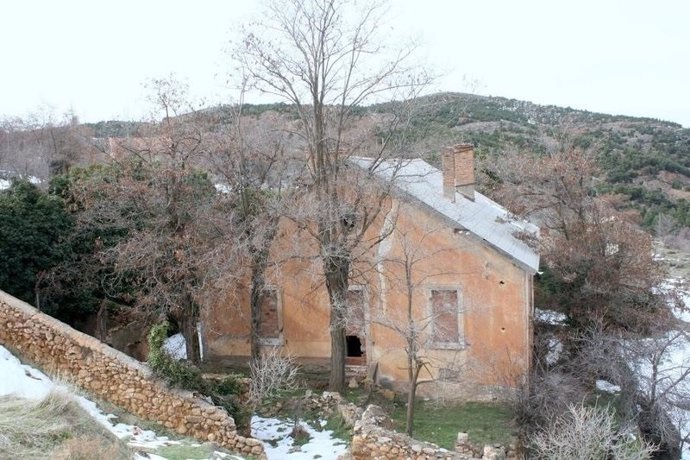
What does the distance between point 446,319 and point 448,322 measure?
10 cm

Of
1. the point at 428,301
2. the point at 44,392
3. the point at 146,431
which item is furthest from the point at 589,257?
the point at 44,392

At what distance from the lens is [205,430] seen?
13.5 metres

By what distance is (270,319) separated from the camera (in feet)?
64.7

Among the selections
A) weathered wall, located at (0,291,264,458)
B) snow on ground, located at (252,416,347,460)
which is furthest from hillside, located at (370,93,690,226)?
weathered wall, located at (0,291,264,458)

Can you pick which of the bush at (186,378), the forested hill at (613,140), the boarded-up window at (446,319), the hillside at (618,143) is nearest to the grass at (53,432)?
the bush at (186,378)

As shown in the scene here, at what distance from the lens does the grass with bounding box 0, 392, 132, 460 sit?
869 cm

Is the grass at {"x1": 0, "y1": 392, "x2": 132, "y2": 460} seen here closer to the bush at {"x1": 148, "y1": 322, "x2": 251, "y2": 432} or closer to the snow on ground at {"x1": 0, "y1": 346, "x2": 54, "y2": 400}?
the snow on ground at {"x1": 0, "y1": 346, "x2": 54, "y2": 400}

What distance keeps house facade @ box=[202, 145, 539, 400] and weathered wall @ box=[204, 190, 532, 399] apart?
0.03 m

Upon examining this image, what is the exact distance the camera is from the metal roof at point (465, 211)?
17078 mm

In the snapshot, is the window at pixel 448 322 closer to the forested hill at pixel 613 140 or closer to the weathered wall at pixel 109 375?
the weathered wall at pixel 109 375

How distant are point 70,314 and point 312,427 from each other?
27.8ft

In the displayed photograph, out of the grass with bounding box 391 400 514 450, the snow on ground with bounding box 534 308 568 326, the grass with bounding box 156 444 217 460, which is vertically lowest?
the grass with bounding box 391 400 514 450

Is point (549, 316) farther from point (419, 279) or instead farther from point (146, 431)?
point (146, 431)

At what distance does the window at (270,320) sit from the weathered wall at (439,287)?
28.9 inches
